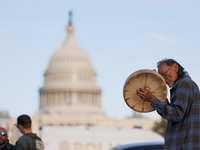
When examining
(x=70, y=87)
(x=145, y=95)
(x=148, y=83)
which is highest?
(x=148, y=83)

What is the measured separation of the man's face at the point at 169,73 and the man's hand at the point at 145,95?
0.97 ft

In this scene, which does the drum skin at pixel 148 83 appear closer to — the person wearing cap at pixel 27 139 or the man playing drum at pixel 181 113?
the man playing drum at pixel 181 113

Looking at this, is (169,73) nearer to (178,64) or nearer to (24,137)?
(178,64)

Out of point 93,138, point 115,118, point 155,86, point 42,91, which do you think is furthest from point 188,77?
point 42,91

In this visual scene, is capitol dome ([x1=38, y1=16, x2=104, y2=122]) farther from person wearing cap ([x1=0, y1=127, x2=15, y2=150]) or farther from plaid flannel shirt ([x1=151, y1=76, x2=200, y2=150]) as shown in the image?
plaid flannel shirt ([x1=151, y1=76, x2=200, y2=150])

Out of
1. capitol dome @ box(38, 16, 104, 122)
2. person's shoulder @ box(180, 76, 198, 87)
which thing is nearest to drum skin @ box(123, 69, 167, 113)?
person's shoulder @ box(180, 76, 198, 87)

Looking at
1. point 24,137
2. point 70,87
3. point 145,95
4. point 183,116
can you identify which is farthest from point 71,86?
point 183,116

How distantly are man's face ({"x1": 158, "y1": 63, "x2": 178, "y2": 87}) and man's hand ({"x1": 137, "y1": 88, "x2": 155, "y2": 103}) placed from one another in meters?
0.30

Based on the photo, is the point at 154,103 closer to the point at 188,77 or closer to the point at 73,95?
the point at 188,77

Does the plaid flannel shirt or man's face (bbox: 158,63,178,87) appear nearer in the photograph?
the plaid flannel shirt

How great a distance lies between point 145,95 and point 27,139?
4.36 feet

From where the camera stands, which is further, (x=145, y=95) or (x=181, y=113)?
(x=145, y=95)

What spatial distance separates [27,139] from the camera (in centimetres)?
582

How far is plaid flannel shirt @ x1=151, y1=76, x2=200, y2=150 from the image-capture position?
520 cm
